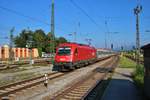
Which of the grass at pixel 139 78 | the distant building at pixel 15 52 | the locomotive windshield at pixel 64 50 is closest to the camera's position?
the grass at pixel 139 78

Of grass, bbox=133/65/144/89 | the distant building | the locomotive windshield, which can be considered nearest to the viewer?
grass, bbox=133/65/144/89

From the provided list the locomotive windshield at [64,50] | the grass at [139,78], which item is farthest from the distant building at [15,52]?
the grass at [139,78]

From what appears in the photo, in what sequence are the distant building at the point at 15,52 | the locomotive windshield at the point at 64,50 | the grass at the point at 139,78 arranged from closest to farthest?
the grass at the point at 139,78 → the locomotive windshield at the point at 64,50 → the distant building at the point at 15,52

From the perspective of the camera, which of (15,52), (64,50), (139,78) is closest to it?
(139,78)

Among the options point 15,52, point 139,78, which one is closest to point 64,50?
point 139,78

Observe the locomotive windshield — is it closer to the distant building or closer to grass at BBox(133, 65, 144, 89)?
grass at BBox(133, 65, 144, 89)

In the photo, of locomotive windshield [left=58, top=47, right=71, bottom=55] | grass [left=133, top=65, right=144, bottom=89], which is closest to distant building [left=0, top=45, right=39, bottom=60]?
locomotive windshield [left=58, top=47, right=71, bottom=55]

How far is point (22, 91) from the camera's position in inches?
609

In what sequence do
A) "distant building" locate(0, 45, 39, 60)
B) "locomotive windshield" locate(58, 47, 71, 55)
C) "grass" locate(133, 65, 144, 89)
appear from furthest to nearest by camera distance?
1. "distant building" locate(0, 45, 39, 60)
2. "locomotive windshield" locate(58, 47, 71, 55)
3. "grass" locate(133, 65, 144, 89)

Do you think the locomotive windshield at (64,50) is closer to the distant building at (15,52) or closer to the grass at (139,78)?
the grass at (139,78)

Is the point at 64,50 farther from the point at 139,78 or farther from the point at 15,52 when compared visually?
the point at 15,52

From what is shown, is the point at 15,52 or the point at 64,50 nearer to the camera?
the point at 64,50

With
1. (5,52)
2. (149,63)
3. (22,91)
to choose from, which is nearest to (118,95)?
(149,63)

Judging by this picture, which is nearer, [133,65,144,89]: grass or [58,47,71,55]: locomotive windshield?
[133,65,144,89]: grass
